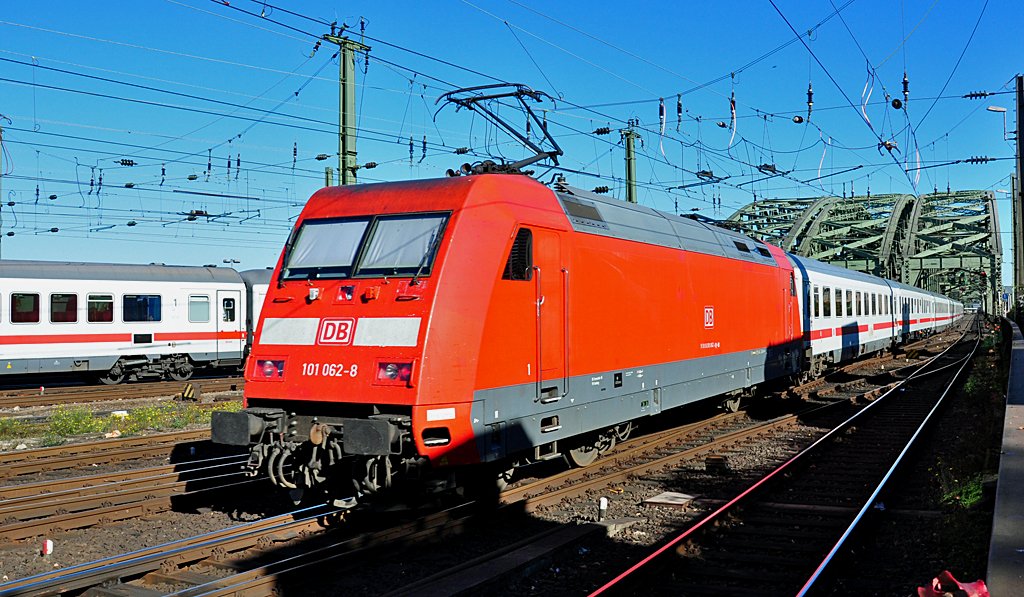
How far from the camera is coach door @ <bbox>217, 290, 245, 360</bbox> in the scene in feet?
84.6

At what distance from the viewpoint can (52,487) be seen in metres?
9.84

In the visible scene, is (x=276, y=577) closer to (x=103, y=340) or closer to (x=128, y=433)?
(x=128, y=433)

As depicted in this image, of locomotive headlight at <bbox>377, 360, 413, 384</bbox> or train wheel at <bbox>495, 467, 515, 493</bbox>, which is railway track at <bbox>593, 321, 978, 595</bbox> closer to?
train wheel at <bbox>495, 467, 515, 493</bbox>

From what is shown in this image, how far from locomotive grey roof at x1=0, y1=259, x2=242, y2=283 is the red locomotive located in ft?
53.5

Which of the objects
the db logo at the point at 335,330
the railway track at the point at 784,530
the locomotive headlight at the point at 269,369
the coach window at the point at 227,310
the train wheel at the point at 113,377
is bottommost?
the railway track at the point at 784,530

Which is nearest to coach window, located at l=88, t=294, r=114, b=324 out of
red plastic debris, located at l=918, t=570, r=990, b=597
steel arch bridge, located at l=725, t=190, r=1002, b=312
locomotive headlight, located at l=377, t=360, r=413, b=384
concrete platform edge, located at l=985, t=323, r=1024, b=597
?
locomotive headlight, located at l=377, t=360, r=413, b=384

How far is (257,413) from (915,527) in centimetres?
672

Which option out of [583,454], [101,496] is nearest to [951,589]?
[583,454]

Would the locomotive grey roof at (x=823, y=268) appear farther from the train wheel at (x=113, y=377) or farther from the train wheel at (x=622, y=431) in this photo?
the train wheel at (x=113, y=377)

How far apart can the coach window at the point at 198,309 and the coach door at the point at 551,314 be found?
1908 cm

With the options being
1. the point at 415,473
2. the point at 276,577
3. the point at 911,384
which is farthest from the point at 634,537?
the point at 911,384

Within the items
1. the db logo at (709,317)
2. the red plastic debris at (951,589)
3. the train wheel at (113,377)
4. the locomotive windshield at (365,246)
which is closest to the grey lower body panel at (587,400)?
the db logo at (709,317)

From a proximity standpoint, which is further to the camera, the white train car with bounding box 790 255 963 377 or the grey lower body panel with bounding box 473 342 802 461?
the white train car with bounding box 790 255 963 377

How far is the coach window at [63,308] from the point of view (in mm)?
21766
